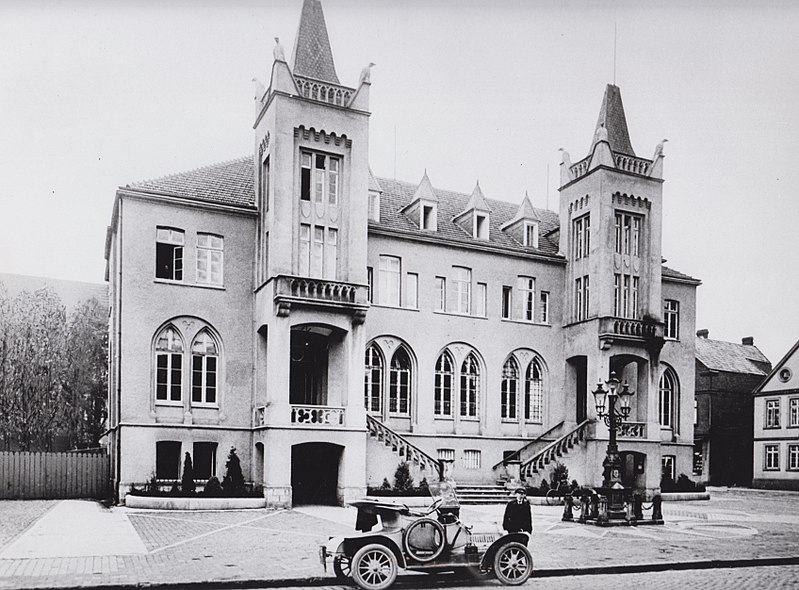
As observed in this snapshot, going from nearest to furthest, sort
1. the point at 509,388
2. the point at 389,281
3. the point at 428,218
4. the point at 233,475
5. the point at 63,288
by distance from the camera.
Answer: the point at 233,475
the point at 389,281
the point at 63,288
the point at 428,218
the point at 509,388

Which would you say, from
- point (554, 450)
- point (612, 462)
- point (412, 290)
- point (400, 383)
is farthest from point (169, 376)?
point (554, 450)

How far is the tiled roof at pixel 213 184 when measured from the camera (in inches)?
1234

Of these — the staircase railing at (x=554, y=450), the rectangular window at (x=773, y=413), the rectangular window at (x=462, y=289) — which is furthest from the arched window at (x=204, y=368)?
the rectangular window at (x=773, y=413)

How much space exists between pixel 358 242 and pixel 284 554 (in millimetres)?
16690

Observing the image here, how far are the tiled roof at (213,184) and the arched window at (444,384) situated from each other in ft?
36.8

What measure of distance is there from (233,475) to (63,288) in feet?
44.3

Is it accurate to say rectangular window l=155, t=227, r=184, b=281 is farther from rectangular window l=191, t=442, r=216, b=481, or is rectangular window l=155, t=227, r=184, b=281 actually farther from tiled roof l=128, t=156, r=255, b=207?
rectangular window l=191, t=442, r=216, b=481

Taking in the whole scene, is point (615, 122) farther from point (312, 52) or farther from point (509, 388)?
point (312, 52)

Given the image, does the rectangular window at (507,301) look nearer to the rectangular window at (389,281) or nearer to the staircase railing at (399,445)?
the rectangular window at (389,281)

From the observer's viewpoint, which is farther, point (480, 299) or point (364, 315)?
point (480, 299)

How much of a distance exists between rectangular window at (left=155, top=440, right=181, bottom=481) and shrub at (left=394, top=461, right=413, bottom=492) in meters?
8.25

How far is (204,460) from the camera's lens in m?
31.3

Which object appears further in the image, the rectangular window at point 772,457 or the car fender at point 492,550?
the rectangular window at point 772,457

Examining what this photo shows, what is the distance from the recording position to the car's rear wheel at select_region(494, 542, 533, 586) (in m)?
14.1
